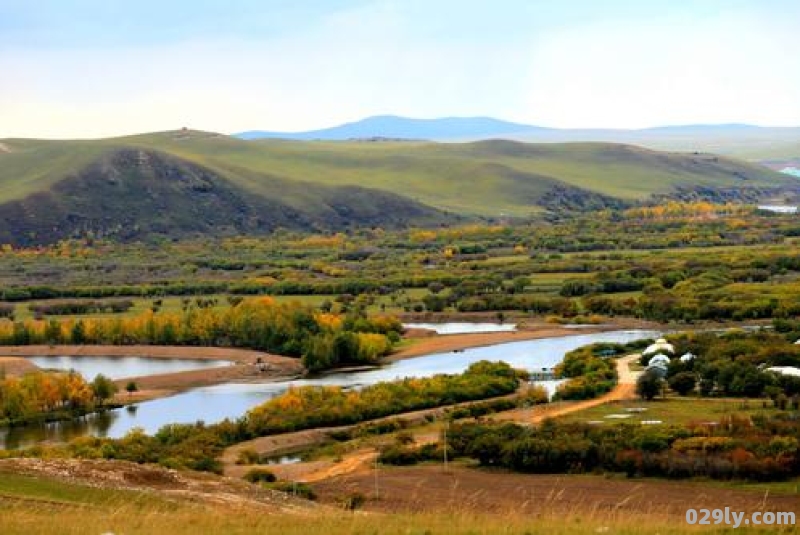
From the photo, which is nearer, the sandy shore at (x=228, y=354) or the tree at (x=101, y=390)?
the tree at (x=101, y=390)

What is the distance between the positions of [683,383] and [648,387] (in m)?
1.96

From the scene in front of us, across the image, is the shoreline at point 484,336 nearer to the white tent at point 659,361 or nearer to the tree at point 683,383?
the white tent at point 659,361

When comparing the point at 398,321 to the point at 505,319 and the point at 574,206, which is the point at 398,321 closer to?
the point at 505,319

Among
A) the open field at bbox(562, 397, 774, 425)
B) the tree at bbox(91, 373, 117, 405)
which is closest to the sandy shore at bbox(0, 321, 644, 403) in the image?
the tree at bbox(91, 373, 117, 405)

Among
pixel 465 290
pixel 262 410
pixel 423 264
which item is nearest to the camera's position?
pixel 262 410

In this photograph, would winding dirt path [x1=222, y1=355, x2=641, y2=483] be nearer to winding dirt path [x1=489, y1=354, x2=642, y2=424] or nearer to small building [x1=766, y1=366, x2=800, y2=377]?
winding dirt path [x1=489, y1=354, x2=642, y2=424]

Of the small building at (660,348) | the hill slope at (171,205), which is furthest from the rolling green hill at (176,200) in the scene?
the small building at (660,348)

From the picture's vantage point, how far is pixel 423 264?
123 m

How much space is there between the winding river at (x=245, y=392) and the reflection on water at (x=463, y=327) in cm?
605

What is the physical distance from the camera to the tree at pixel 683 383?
172 feet

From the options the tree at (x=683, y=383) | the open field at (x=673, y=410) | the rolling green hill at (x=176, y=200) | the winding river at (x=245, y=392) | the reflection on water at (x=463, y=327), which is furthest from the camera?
the rolling green hill at (x=176, y=200)

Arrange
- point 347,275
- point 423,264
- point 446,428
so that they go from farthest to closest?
point 423,264 < point 347,275 < point 446,428

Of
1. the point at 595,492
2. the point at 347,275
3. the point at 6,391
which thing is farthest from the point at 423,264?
the point at 595,492

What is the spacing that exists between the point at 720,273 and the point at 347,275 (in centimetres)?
3005
